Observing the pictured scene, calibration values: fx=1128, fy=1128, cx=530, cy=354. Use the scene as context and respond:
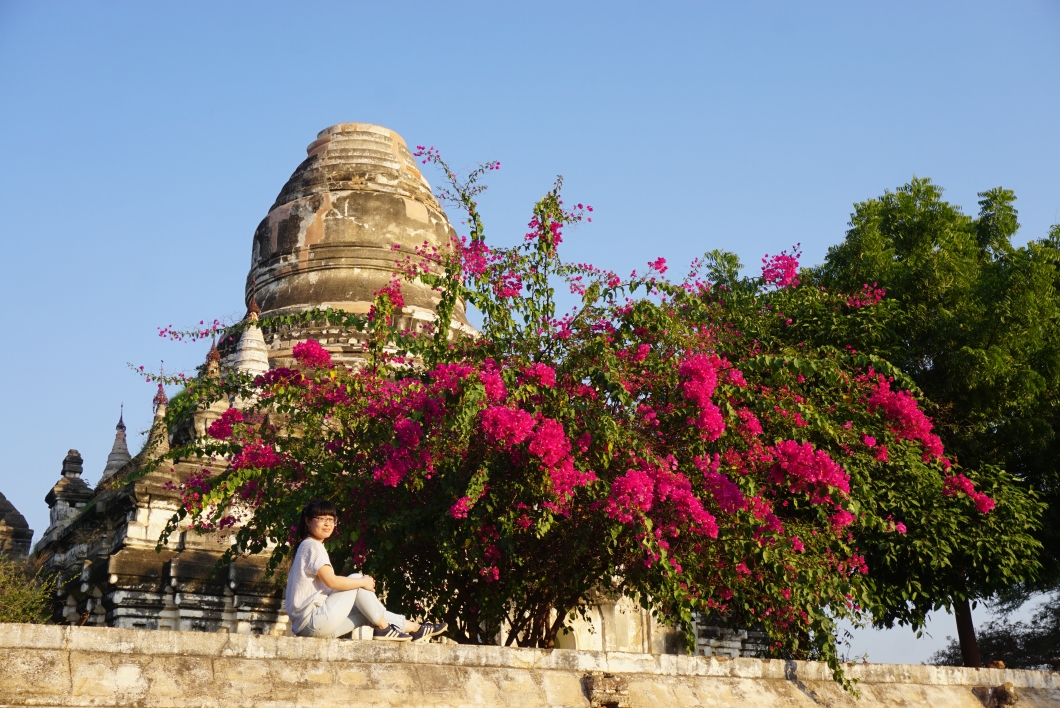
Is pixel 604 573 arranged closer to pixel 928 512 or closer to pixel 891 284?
pixel 928 512

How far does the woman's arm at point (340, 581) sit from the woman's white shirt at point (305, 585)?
0.06 metres

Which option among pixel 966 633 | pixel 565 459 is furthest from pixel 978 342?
pixel 565 459

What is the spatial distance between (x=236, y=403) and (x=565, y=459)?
9.87 metres

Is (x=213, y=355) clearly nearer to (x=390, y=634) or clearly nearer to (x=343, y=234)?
(x=343, y=234)

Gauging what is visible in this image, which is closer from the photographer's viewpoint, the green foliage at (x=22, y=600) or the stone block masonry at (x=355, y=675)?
the stone block masonry at (x=355, y=675)

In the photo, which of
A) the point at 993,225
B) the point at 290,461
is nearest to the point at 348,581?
the point at 290,461

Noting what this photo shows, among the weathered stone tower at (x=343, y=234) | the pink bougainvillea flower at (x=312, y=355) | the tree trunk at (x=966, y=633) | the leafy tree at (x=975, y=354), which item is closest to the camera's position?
the pink bougainvillea flower at (x=312, y=355)

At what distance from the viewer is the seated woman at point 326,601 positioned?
688 centimetres

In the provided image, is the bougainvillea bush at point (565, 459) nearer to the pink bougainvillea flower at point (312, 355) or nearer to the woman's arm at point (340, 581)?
the pink bougainvillea flower at point (312, 355)

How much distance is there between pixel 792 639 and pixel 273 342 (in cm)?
1229

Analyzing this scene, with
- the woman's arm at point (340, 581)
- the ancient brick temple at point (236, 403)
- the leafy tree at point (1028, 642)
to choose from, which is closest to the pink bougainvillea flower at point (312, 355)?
the ancient brick temple at point (236, 403)

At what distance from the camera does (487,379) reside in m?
9.52

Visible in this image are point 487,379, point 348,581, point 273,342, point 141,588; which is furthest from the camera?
point 273,342

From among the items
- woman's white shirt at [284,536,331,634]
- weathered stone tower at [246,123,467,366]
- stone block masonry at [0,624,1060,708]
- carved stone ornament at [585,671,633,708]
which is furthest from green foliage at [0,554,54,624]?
carved stone ornament at [585,671,633,708]
